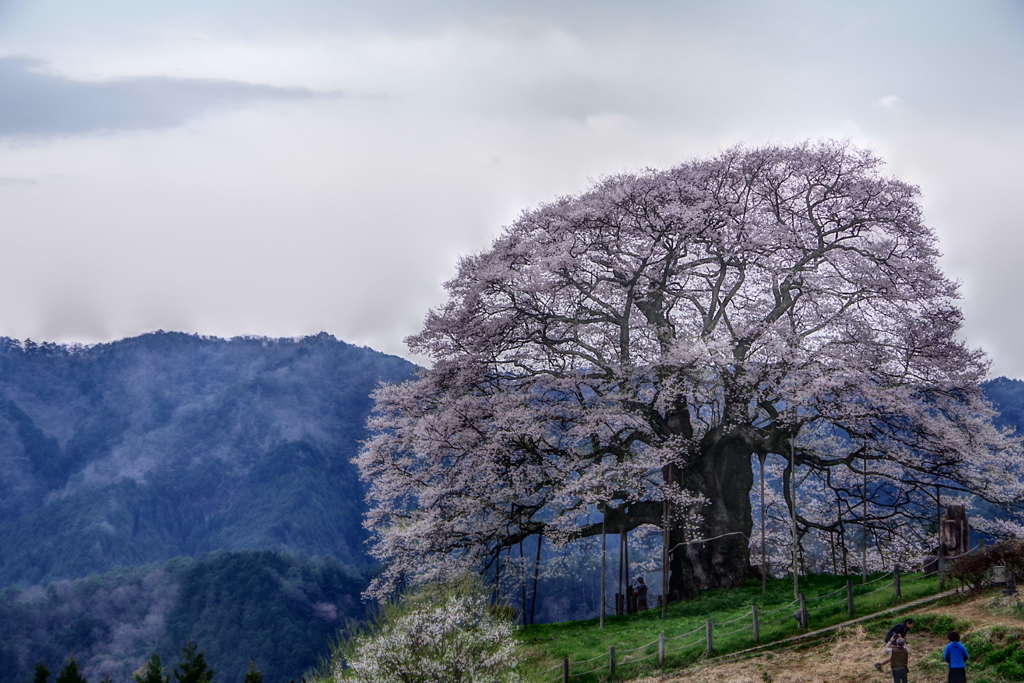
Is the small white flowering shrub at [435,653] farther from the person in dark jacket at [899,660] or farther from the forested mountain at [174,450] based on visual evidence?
the forested mountain at [174,450]

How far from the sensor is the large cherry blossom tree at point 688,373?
26906mm

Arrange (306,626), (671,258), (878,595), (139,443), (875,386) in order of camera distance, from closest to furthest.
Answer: (878,595) → (875,386) → (671,258) → (306,626) → (139,443)

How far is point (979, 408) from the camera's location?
90.7 ft

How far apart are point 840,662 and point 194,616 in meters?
76.8

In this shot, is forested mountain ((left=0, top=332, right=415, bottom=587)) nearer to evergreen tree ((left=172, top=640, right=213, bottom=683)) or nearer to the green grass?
evergreen tree ((left=172, top=640, right=213, bottom=683))

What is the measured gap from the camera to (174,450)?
419 ft

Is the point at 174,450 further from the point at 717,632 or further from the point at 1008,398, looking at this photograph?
the point at 717,632

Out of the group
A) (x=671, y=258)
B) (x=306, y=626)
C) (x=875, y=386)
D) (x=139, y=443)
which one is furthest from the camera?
(x=139, y=443)

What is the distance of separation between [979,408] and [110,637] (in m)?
81.6

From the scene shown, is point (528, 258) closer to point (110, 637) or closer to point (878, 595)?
point (878, 595)

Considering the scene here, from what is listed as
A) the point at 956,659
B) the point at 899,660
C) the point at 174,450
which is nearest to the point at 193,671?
the point at 899,660

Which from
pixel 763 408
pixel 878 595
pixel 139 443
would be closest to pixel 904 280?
pixel 763 408

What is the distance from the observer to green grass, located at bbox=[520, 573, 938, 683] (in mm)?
21781

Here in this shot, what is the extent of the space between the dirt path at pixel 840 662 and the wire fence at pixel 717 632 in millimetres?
1018
